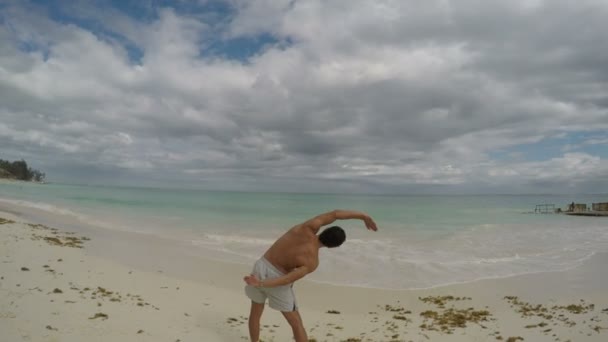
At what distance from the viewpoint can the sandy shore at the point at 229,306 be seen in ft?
16.9

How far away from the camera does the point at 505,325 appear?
6551 millimetres

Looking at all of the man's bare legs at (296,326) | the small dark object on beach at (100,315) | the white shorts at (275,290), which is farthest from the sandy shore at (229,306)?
the white shorts at (275,290)

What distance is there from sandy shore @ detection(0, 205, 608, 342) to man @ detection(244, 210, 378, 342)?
135 cm

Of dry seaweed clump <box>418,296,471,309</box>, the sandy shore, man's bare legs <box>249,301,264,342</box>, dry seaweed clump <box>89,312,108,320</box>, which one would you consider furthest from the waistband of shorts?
dry seaweed clump <box>418,296,471,309</box>

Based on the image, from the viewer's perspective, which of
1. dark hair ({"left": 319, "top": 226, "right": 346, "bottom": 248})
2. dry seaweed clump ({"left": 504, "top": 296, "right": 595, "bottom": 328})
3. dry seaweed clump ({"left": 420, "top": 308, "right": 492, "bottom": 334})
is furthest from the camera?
dry seaweed clump ({"left": 504, "top": 296, "right": 595, "bottom": 328})

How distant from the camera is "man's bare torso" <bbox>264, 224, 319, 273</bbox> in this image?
169 inches

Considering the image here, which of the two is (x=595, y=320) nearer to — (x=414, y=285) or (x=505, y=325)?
(x=505, y=325)

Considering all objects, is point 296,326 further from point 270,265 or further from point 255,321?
point 270,265

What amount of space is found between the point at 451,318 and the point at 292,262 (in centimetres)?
427

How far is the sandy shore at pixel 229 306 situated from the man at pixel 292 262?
1.35 m

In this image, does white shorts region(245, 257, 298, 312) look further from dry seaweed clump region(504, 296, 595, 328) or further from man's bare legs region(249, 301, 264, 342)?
dry seaweed clump region(504, 296, 595, 328)

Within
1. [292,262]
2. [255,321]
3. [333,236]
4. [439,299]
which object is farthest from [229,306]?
[439,299]

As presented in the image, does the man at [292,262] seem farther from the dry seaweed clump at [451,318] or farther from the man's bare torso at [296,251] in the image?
the dry seaweed clump at [451,318]

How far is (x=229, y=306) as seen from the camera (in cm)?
726
